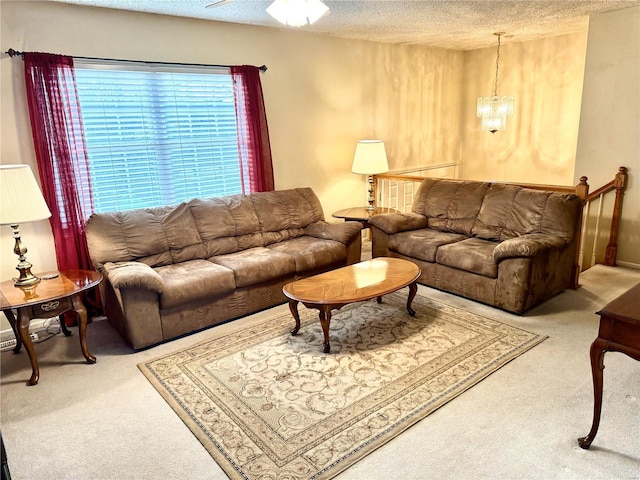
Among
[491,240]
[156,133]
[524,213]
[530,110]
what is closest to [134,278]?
[156,133]

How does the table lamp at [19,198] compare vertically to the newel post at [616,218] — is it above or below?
above

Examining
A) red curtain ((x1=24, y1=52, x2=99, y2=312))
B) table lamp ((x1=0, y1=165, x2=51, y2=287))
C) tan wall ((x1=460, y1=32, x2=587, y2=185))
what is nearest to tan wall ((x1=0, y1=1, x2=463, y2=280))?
red curtain ((x1=24, y1=52, x2=99, y2=312))

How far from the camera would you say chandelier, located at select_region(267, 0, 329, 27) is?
242cm

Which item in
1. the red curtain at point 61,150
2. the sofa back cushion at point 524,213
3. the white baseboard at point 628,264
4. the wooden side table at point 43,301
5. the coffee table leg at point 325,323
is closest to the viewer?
the wooden side table at point 43,301

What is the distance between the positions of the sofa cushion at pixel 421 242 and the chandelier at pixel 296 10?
Result: 2.31m

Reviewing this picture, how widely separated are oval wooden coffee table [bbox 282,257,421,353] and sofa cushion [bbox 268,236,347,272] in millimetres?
497

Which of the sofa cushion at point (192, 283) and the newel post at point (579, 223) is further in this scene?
the newel post at point (579, 223)

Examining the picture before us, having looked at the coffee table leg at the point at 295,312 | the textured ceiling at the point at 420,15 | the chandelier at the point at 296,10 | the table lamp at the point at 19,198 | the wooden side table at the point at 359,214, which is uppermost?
the textured ceiling at the point at 420,15

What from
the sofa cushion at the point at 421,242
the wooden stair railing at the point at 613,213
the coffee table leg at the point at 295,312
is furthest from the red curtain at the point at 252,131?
the wooden stair railing at the point at 613,213

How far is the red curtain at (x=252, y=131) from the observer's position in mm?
4312

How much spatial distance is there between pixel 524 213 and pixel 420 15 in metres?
2.09

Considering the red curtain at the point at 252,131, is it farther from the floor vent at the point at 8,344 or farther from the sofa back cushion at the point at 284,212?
the floor vent at the point at 8,344

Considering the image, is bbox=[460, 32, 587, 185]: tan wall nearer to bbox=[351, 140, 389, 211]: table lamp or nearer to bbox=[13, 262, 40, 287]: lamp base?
bbox=[351, 140, 389, 211]: table lamp

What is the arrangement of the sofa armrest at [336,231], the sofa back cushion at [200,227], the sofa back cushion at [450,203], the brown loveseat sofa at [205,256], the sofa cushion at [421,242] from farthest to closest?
the sofa back cushion at [450,203]
the sofa armrest at [336,231]
the sofa cushion at [421,242]
the sofa back cushion at [200,227]
the brown loveseat sofa at [205,256]
